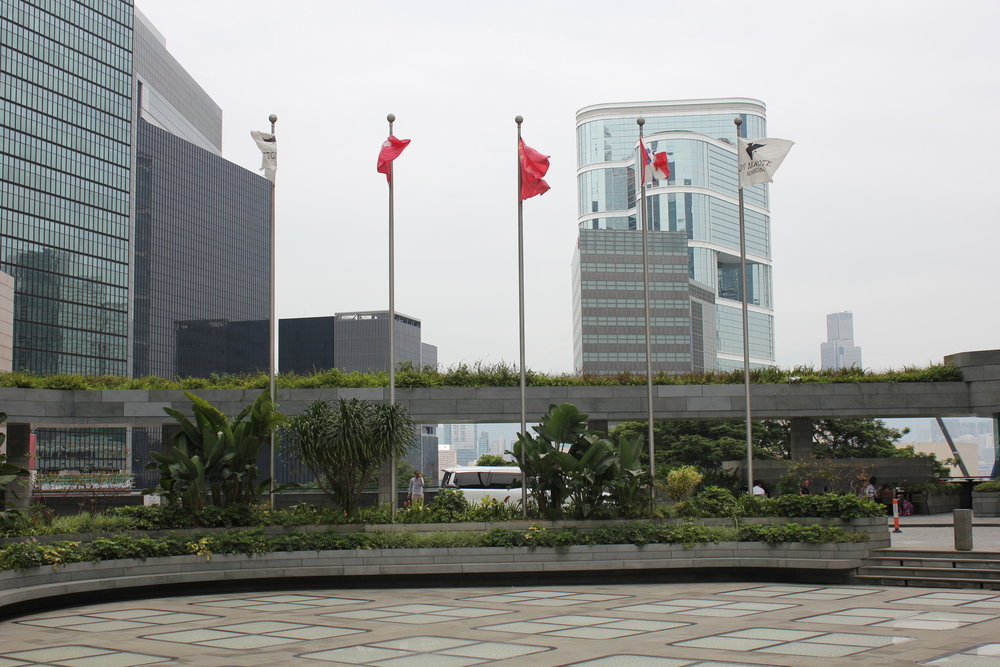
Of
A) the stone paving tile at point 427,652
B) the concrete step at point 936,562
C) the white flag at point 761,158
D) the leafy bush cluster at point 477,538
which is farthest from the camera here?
the white flag at point 761,158

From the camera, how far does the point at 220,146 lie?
600 feet

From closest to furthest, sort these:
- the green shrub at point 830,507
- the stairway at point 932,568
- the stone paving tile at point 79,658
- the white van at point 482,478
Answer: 1. the stone paving tile at point 79,658
2. the stairway at point 932,568
3. the green shrub at point 830,507
4. the white van at point 482,478

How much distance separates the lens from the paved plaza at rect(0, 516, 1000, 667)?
415 inches

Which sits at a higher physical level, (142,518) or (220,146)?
(220,146)

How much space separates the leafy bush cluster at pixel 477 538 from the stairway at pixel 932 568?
2.18 ft

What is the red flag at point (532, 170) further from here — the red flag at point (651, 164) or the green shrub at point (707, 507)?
the green shrub at point (707, 507)

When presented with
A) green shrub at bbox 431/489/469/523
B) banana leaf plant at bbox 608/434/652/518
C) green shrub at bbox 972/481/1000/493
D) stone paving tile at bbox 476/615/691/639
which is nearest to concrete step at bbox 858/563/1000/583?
banana leaf plant at bbox 608/434/652/518

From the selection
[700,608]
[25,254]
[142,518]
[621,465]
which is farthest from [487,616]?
[25,254]

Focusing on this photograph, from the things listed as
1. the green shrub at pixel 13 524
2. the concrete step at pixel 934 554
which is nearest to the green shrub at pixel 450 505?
the green shrub at pixel 13 524

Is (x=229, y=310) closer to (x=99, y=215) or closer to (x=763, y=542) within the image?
(x=99, y=215)

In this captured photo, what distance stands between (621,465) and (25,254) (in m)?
95.3

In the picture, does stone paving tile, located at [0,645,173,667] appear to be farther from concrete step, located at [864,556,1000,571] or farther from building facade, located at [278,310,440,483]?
building facade, located at [278,310,440,483]

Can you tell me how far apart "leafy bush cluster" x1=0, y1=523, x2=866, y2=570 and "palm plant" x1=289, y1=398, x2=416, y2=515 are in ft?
4.29

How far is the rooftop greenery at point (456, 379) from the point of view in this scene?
27297 millimetres
